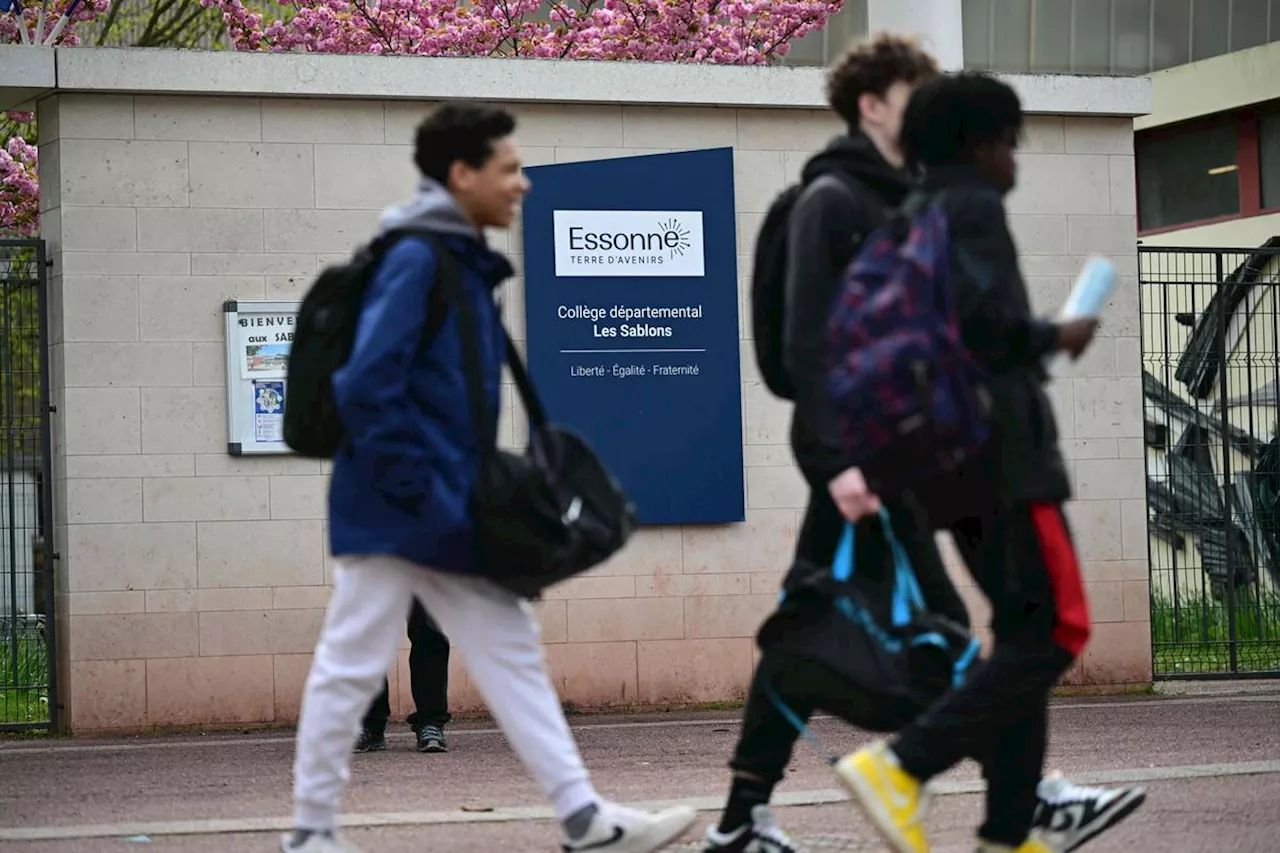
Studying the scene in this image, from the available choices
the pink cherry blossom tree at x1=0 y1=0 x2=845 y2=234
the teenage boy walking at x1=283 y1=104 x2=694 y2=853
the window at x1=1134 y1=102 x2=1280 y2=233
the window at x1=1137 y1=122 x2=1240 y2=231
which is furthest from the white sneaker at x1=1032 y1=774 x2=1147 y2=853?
the window at x1=1137 y1=122 x2=1240 y2=231

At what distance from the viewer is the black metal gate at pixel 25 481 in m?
10.9

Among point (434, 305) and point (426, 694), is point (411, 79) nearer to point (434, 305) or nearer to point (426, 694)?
point (426, 694)

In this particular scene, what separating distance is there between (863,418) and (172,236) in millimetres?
6866

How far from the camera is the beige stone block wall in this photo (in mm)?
10758

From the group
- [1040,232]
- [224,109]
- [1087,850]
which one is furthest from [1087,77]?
[1087,850]

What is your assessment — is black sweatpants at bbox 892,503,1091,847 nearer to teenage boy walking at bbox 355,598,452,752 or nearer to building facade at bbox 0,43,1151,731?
teenage boy walking at bbox 355,598,452,752

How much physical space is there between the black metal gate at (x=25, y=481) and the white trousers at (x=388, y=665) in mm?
6017

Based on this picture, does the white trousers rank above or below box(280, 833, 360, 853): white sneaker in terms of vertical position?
above

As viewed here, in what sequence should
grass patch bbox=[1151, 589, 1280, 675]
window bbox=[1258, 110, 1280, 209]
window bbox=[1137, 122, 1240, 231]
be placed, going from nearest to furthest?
1. grass patch bbox=[1151, 589, 1280, 675]
2. window bbox=[1258, 110, 1280, 209]
3. window bbox=[1137, 122, 1240, 231]

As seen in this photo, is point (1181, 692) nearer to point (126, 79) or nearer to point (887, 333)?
point (126, 79)

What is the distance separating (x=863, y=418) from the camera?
4633 mm

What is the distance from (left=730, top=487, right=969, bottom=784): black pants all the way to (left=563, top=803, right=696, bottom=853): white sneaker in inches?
9.4

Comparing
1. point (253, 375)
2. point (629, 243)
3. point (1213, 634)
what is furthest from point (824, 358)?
point (1213, 634)

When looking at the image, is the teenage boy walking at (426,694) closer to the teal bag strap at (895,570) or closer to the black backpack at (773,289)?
the black backpack at (773,289)
